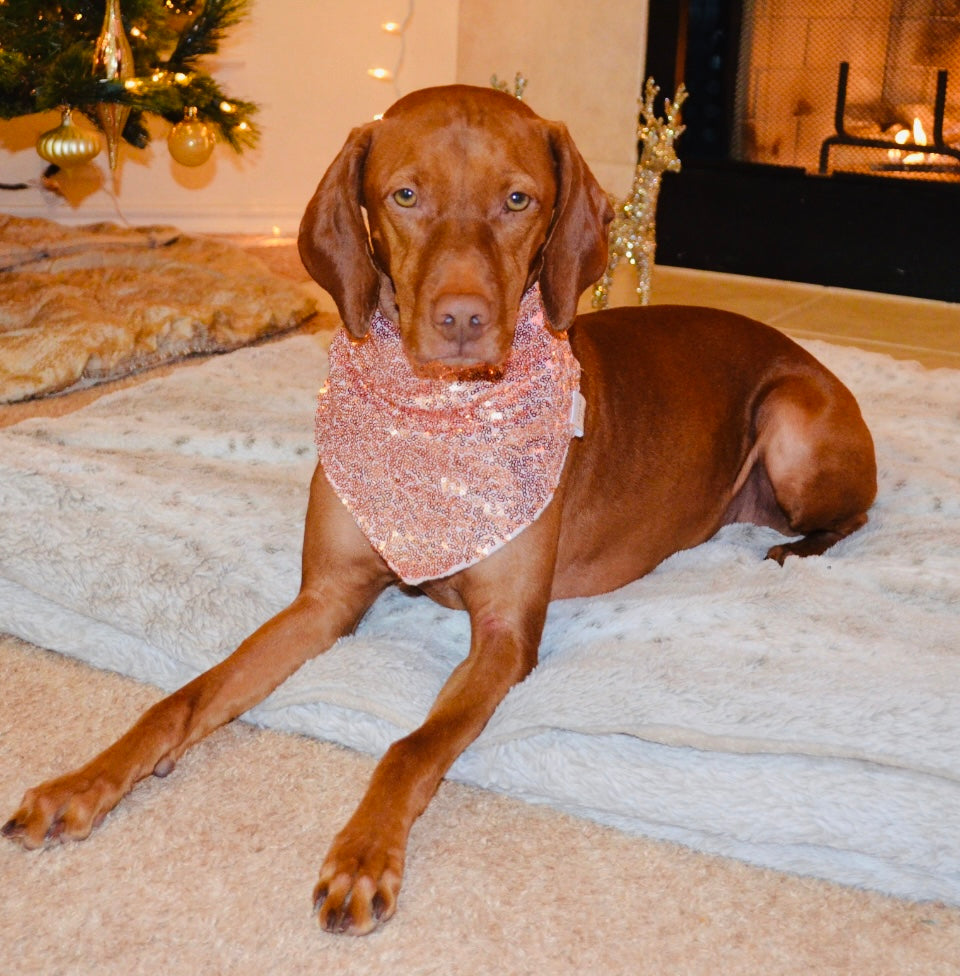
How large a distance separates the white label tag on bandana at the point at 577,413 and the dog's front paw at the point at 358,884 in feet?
3.45

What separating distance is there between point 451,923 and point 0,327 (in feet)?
11.6

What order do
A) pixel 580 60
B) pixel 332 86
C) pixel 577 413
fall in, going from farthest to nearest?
pixel 332 86 → pixel 580 60 → pixel 577 413

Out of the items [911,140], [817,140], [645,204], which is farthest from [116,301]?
[911,140]

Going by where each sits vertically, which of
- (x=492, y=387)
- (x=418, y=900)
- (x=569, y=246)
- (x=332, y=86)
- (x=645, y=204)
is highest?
(x=332, y=86)

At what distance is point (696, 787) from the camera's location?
218cm

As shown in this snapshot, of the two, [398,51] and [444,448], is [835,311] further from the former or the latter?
[444,448]

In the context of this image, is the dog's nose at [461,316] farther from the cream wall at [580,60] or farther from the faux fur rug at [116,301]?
the cream wall at [580,60]

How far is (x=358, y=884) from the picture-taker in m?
1.91

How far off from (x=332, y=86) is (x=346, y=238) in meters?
5.70

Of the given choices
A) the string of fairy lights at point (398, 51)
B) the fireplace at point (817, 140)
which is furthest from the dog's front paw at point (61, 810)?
the string of fairy lights at point (398, 51)

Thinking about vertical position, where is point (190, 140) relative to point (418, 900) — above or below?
above

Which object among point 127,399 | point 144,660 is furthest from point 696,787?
point 127,399

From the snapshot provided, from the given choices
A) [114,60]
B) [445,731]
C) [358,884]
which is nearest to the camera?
[358,884]

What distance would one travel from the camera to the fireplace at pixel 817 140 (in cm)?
642
